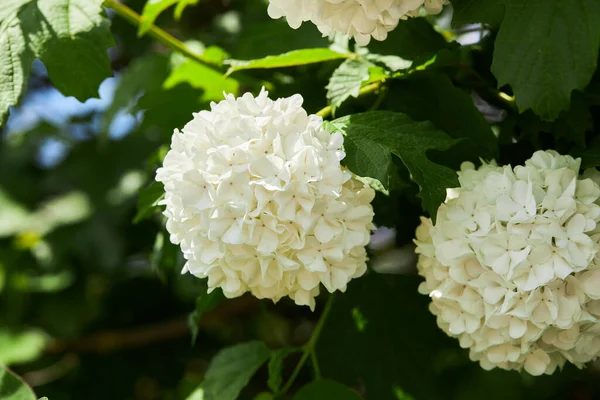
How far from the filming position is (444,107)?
1.23 metres

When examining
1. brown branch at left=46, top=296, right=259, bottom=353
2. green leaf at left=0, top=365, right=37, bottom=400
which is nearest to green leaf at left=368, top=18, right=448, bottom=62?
green leaf at left=0, top=365, right=37, bottom=400

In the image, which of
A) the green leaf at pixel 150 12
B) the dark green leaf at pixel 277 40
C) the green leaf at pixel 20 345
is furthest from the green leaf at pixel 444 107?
the green leaf at pixel 20 345

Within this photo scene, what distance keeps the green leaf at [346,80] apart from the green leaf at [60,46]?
38 centimetres

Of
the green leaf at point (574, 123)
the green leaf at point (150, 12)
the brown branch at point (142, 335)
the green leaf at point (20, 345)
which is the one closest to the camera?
the green leaf at point (574, 123)

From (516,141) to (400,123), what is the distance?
10.3 inches

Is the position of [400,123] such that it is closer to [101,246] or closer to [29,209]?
[101,246]

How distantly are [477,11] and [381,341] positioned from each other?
2.22 feet

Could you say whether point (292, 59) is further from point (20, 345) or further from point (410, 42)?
point (20, 345)

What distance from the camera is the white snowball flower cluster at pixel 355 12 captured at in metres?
1.04

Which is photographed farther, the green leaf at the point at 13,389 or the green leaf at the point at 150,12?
the green leaf at the point at 150,12

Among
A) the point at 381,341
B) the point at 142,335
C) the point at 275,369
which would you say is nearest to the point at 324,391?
the point at 275,369

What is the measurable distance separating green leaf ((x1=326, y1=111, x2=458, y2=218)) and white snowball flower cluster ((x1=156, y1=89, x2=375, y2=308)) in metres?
0.04

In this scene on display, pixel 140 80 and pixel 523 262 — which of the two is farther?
pixel 140 80

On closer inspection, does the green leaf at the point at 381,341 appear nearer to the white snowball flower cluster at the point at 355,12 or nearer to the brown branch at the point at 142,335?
the white snowball flower cluster at the point at 355,12
